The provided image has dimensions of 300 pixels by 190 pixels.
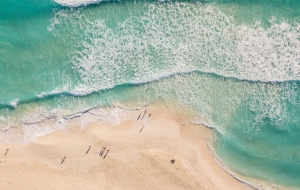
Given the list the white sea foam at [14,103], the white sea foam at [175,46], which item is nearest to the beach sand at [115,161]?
the white sea foam at [14,103]

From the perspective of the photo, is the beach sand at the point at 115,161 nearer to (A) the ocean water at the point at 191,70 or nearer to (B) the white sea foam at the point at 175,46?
(A) the ocean water at the point at 191,70

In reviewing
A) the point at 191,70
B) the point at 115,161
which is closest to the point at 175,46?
the point at 191,70

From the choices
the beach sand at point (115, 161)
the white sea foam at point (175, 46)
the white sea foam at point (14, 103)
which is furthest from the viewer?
the white sea foam at point (14, 103)

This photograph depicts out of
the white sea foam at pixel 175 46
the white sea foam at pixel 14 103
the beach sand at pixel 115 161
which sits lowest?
the beach sand at pixel 115 161

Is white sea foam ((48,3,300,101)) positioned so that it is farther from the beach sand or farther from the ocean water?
the beach sand

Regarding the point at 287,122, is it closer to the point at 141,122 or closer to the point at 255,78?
the point at 255,78

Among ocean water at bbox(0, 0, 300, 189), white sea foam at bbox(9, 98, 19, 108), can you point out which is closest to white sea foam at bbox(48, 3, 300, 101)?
ocean water at bbox(0, 0, 300, 189)
